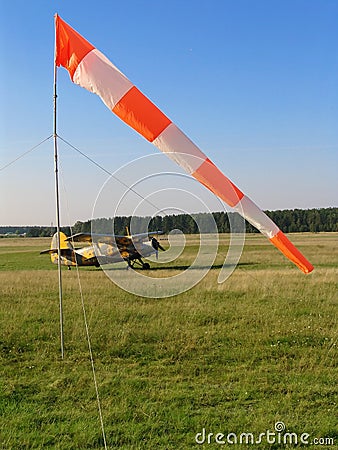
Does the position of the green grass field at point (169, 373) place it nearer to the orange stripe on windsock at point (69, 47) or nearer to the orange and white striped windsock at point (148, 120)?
the orange and white striped windsock at point (148, 120)

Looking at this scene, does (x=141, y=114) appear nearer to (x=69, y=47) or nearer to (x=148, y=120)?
(x=148, y=120)

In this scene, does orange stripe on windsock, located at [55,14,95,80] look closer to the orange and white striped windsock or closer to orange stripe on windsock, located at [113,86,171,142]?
the orange and white striped windsock

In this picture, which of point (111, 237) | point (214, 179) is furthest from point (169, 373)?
point (111, 237)

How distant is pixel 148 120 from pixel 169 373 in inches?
128

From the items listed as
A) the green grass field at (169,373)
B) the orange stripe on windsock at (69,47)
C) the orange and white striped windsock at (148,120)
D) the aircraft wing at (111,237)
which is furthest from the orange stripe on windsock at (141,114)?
the green grass field at (169,373)

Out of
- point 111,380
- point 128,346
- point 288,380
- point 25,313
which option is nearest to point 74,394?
point 111,380

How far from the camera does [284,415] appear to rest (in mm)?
5035

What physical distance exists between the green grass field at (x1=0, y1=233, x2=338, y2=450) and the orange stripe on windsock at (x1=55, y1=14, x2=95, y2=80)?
2980 millimetres

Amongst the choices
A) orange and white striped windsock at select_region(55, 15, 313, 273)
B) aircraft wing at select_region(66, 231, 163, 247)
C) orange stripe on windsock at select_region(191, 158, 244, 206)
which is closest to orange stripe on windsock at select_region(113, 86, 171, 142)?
orange and white striped windsock at select_region(55, 15, 313, 273)

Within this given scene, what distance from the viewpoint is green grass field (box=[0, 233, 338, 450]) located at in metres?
4.69

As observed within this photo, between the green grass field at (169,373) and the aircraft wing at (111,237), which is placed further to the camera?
the aircraft wing at (111,237)

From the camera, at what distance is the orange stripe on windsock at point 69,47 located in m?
6.03

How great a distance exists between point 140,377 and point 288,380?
1843mm

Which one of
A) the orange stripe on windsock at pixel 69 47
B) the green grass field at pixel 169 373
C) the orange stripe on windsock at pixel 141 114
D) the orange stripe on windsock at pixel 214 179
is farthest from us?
the orange stripe on windsock at pixel 69 47
